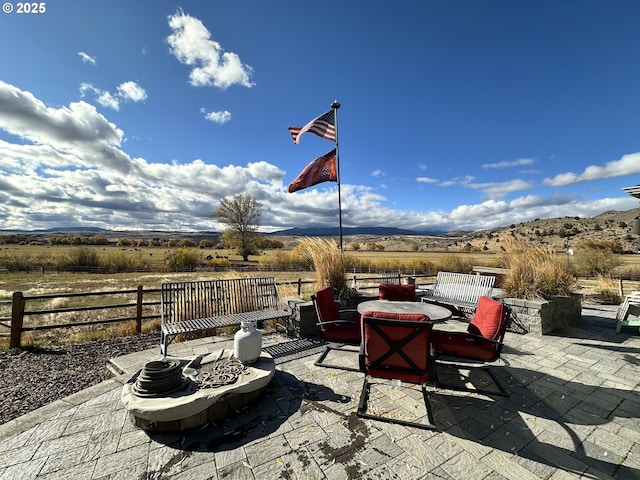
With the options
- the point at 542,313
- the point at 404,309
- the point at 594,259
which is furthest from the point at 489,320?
the point at 594,259

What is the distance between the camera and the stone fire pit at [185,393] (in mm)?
2118

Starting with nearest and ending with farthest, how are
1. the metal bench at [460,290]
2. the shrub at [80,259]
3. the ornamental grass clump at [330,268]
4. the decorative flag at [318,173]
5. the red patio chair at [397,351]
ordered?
the red patio chair at [397,351] < the ornamental grass clump at [330,268] < the metal bench at [460,290] < the decorative flag at [318,173] < the shrub at [80,259]

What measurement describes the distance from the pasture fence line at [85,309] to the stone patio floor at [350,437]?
2.17 meters

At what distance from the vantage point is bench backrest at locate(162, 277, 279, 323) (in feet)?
15.4

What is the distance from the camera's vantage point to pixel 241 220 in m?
31.4

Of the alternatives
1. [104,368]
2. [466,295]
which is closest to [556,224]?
[466,295]

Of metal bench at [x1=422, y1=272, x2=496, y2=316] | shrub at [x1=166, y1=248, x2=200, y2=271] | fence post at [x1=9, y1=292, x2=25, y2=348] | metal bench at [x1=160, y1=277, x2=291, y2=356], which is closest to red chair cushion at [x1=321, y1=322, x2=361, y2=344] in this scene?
metal bench at [x1=160, y1=277, x2=291, y2=356]

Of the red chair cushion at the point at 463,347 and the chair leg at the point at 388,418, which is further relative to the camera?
the red chair cushion at the point at 463,347

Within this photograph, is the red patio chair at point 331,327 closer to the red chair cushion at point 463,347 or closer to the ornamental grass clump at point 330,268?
the red chair cushion at point 463,347

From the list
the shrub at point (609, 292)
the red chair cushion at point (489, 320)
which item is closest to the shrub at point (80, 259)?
the red chair cushion at point (489, 320)

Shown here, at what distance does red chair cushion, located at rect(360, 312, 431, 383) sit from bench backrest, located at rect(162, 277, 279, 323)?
9.64 ft

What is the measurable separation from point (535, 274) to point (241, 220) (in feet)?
96.4

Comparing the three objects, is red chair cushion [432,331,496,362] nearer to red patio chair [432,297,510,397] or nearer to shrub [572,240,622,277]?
red patio chair [432,297,510,397]

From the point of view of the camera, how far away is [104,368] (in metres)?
3.97
